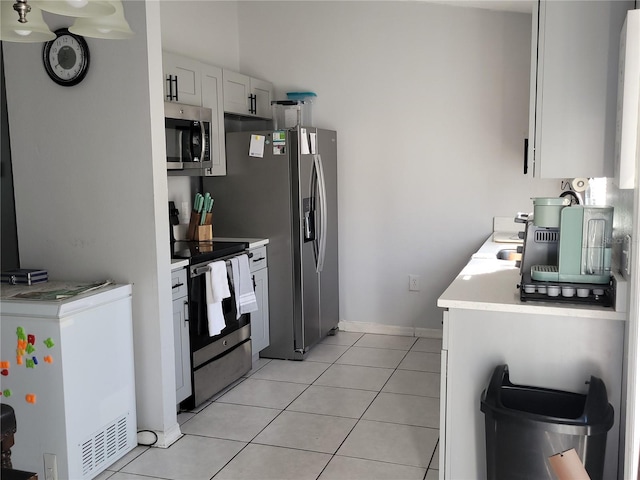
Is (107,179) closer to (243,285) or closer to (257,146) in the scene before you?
(243,285)

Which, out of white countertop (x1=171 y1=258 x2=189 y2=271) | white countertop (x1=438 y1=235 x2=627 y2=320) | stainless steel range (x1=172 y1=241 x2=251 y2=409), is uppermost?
white countertop (x1=171 y1=258 x2=189 y2=271)

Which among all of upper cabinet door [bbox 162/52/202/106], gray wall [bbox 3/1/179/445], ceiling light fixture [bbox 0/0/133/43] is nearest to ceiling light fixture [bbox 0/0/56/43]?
ceiling light fixture [bbox 0/0/133/43]

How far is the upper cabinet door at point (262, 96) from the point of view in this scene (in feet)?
16.0

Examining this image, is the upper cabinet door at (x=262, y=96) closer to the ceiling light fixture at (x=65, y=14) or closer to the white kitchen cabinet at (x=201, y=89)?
the white kitchen cabinet at (x=201, y=89)

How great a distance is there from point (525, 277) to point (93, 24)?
1.91 meters

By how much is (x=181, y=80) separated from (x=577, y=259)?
8.50 feet

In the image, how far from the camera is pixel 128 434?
3061 millimetres

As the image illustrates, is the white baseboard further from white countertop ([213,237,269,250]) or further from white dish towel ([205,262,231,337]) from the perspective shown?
white dish towel ([205,262,231,337])

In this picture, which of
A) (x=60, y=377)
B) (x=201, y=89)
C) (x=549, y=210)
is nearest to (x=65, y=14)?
(x=60, y=377)

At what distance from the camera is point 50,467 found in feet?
8.80

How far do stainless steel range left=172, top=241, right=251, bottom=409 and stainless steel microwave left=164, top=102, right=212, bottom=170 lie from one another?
0.54m

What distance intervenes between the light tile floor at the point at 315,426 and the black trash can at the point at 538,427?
66 centimetres

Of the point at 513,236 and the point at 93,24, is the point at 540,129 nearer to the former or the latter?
the point at 93,24

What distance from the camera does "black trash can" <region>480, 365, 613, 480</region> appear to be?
2131 millimetres
